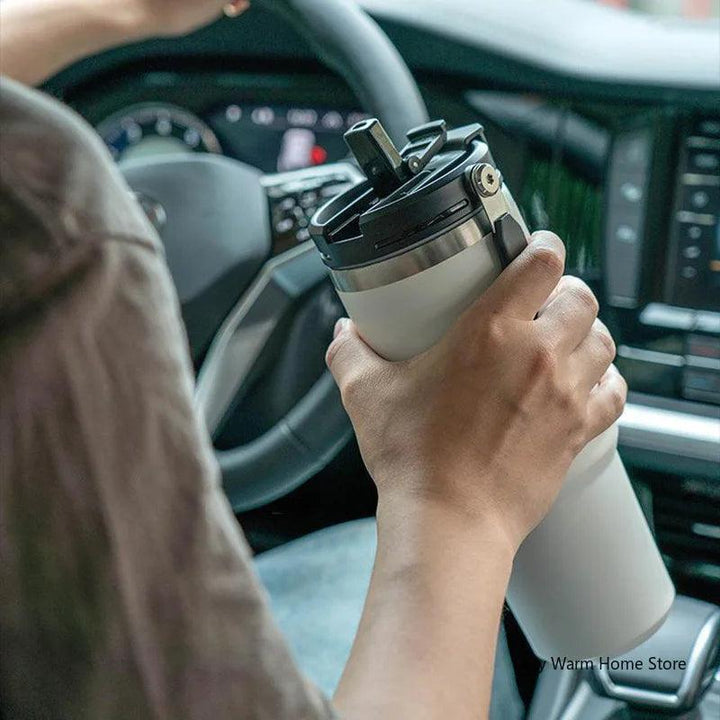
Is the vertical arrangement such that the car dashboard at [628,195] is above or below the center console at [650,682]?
above

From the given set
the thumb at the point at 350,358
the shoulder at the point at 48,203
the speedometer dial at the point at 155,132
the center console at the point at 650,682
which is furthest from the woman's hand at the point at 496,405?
the speedometer dial at the point at 155,132

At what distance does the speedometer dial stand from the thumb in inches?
30.3

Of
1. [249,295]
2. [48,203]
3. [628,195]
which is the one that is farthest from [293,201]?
[48,203]

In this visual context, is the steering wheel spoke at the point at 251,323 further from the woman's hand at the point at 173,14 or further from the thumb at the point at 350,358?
the thumb at the point at 350,358

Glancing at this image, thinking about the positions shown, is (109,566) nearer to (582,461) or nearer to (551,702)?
(582,461)

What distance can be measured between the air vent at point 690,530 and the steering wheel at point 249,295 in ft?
1.16

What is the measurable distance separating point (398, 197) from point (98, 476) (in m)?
0.30

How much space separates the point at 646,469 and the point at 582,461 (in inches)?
21.0

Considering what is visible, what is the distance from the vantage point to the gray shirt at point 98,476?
34 centimetres

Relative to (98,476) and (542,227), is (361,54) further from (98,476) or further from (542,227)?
(98,476)

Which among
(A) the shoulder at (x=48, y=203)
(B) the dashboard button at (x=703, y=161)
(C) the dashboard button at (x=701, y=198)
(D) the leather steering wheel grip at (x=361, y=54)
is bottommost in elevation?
(C) the dashboard button at (x=701, y=198)

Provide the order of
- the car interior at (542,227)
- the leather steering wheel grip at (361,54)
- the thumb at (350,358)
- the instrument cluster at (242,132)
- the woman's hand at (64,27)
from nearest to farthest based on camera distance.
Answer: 1. the thumb at (350,358)
2. the leather steering wheel grip at (361,54)
3. the woman's hand at (64,27)
4. the car interior at (542,227)
5. the instrument cluster at (242,132)

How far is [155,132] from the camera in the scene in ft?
4.63

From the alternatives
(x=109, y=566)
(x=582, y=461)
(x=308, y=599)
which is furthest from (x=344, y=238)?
(x=308, y=599)
